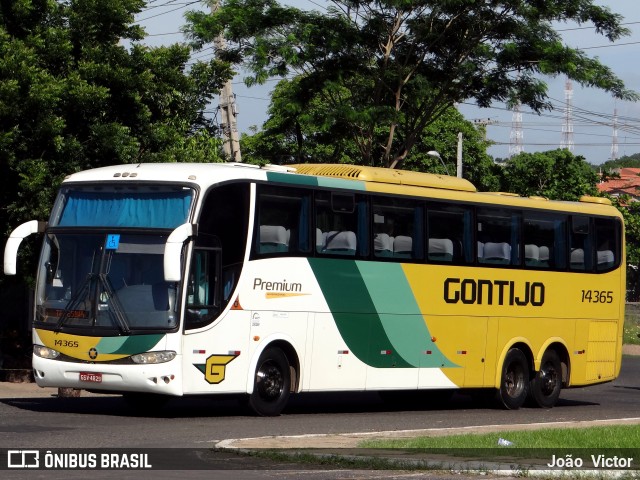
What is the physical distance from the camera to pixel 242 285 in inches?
717

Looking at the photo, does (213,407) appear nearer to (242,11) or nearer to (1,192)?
(1,192)

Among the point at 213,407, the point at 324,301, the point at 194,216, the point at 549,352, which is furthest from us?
the point at 549,352

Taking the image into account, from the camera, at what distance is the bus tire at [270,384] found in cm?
1861

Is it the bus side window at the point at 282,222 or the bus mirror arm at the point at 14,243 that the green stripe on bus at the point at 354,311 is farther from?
the bus mirror arm at the point at 14,243

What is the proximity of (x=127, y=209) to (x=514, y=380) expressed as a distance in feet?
27.8

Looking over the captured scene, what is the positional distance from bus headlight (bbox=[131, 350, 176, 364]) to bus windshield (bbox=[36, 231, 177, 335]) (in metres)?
0.32

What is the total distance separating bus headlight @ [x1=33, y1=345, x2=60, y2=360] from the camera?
17.8 metres

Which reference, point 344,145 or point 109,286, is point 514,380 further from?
point 344,145

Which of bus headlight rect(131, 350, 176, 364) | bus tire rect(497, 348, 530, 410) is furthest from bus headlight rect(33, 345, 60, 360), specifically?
bus tire rect(497, 348, 530, 410)

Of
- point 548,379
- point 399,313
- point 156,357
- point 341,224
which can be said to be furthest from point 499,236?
point 156,357

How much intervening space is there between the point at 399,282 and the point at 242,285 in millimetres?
3495

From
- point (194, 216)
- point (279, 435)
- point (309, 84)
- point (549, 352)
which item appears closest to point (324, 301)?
point (194, 216)

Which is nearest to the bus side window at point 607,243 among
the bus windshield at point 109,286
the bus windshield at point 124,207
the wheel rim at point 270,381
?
the wheel rim at point 270,381

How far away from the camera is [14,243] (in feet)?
59.2
